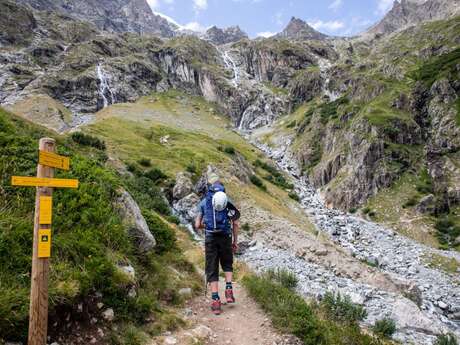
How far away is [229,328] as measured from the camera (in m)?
7.81

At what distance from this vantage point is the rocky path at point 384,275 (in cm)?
1519

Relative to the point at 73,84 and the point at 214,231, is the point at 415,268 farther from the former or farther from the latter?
the point at 73,84

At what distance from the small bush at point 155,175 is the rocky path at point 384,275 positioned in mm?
10191

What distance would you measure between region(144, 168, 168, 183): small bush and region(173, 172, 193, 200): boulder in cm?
135

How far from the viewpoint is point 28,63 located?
10138 cm

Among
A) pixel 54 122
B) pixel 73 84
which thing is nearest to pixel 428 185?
pixel 54 122

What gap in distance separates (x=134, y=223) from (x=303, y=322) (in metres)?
5.57

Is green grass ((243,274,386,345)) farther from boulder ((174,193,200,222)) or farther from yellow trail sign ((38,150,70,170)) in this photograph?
boulder ((174,193,200,222))

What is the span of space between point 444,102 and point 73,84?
94519 millimetres

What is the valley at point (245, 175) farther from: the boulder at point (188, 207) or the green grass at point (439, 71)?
the green grass at point (439, 71)

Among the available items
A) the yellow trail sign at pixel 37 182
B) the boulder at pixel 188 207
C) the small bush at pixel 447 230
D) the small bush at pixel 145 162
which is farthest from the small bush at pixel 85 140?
the small bush at pixel 447 230

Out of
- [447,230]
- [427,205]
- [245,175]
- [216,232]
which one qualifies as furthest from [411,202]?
[216,232]

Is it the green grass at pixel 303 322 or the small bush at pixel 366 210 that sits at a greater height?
the green grass at pixel 303 322

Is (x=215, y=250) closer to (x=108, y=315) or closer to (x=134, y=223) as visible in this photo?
(x=134, y=223)
